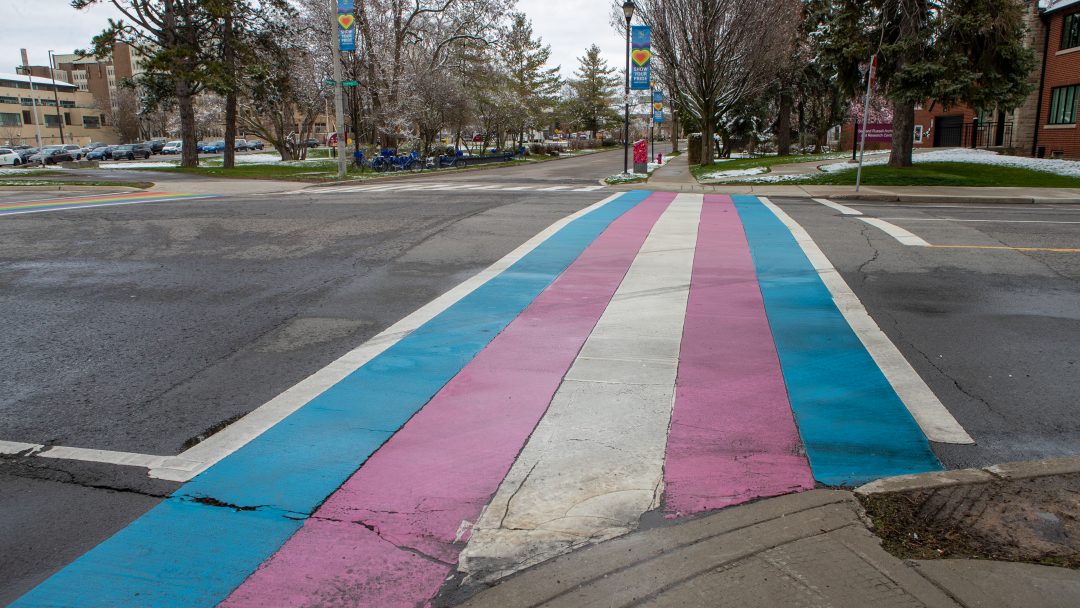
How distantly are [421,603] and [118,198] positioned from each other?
19.9 m

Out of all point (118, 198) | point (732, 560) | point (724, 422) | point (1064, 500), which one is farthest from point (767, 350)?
point (118, 198)

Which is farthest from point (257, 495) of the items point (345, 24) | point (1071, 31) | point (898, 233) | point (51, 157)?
point (51, 157)

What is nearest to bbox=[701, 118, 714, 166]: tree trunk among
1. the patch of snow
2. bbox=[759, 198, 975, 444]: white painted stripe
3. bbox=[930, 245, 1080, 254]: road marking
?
the patch of snow

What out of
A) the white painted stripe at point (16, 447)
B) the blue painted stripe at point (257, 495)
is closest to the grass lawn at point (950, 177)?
the blue painted stripe at point (257, 495)

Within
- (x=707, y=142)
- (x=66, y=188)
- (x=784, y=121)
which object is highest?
(x=784, y=121)

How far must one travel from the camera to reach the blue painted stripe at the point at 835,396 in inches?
163

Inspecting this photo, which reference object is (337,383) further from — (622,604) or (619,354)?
(622,604)

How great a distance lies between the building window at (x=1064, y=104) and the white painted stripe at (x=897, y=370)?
27541 millimetres

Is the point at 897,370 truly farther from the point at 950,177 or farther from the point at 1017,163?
the point at 1017,163

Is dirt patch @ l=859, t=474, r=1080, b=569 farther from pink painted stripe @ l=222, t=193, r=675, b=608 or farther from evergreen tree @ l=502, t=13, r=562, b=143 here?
evergreen tree @ l=502, t=13, r=562, b=143

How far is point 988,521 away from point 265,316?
6.29 meters

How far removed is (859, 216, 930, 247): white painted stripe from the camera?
1092 cm

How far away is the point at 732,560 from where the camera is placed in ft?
10.4

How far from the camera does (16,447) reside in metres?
4.42
